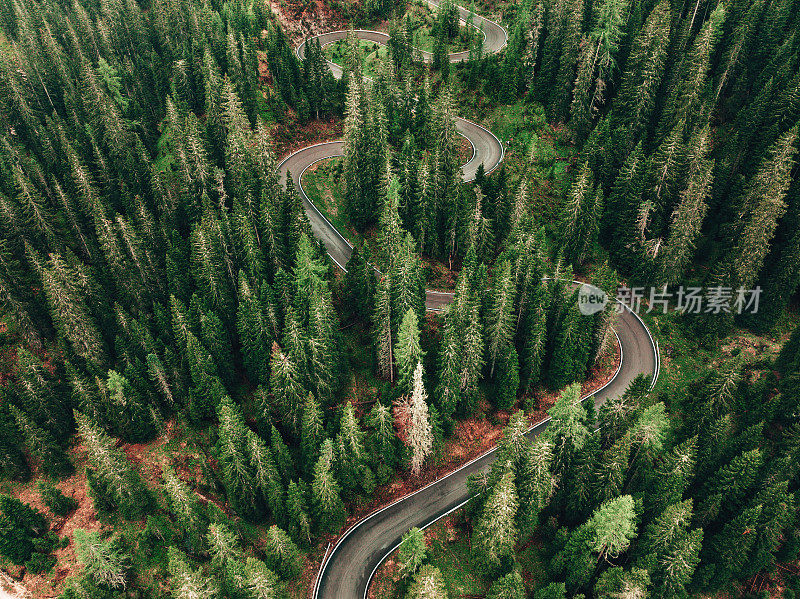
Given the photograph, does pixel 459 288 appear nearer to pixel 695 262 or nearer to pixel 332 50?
pixel 695 262

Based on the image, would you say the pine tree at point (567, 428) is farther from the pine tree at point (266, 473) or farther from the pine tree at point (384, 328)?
the pine tree at point (266, 473)

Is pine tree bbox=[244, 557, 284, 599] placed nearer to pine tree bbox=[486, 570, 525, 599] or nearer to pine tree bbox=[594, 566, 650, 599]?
pine tree bbox=[486, 570, 525, 599]

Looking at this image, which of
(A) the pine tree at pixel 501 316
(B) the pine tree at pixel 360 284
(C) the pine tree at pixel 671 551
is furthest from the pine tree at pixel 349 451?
(C) the pine tree at pixel 671 551

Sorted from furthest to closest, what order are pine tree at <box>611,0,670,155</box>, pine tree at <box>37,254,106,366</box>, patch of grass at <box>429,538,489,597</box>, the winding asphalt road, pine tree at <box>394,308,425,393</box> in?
pine tree at <box>611,0,670,155</box> → pine tree at <box>37,254,106,366</box> → pine tree at <box>394,308,425,393</box> → the winding asphalt road → patch of grass at <box>429,538,489,597</box>

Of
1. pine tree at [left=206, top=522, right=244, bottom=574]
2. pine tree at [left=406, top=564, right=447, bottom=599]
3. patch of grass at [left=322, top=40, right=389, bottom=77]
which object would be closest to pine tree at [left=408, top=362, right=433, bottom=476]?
pine tree at [left=406, top=564, right=447, bottom=599]

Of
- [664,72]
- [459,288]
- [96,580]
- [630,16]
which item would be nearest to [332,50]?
[630,16]

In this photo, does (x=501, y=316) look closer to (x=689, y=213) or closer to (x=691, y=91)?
(x=689, y=213)

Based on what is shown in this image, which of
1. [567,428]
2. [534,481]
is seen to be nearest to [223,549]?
[534,481]
